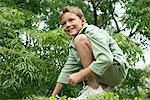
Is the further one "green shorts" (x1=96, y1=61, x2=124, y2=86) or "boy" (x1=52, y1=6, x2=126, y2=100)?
"green shorts" (x1=96, y1=61, x2=124, y2=86)

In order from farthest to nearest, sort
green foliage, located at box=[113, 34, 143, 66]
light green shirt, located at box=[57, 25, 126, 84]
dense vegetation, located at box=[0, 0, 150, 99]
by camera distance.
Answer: green foliage, located at box=[113, 34, 143, 66]
dense vegetation, located at box=[0, 0, 150, 99]
light green shirt, located at box=[57, 25, 126, 84]

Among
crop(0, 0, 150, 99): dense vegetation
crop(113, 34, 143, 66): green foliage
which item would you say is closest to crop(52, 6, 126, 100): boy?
crop(0, 0, 150, 99): dense vegetation

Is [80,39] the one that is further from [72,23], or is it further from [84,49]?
[72,23]

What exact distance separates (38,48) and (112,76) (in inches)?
61.2

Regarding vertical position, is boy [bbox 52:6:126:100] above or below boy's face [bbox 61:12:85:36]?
below

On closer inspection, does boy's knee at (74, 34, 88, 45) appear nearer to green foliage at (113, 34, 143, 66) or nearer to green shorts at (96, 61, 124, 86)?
green shorts at (96, 61, 124, 86)

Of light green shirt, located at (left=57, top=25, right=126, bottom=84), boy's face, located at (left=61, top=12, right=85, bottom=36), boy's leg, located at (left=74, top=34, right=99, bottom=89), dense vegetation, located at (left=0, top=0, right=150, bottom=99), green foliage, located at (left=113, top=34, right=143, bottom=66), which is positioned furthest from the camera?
green foliage, located at (left=113, top=34, right=143, bottom=66)

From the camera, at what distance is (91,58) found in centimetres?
248

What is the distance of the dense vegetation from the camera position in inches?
147

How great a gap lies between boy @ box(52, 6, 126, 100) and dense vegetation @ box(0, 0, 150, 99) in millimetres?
788

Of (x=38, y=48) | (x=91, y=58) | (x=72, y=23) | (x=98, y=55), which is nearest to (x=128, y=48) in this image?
(x=38, y=48)

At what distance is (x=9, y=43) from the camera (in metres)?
3.91

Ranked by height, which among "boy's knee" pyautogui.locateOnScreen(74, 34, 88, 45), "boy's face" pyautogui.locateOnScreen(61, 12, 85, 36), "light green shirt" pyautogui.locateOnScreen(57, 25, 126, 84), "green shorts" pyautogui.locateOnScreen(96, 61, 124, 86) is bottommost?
"green shorts" pyautogui.locateOnScreen(96, 61, 124, 86)

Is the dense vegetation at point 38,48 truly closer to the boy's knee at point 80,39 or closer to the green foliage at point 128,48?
the green foliage at point 128,48
